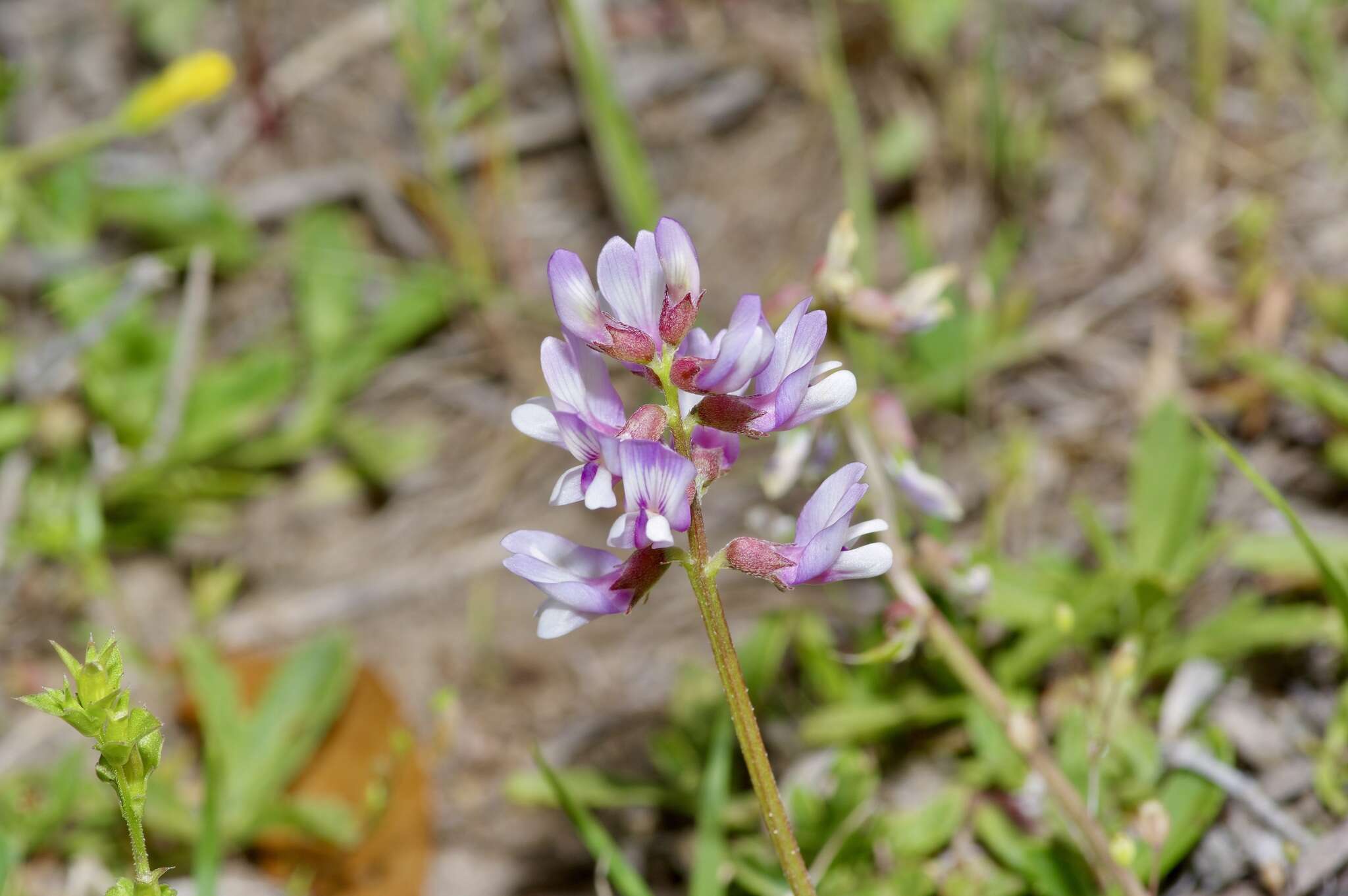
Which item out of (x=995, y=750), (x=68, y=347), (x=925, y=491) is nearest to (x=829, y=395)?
(x=925, y=491)

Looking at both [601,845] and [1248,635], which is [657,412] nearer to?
[601,845]

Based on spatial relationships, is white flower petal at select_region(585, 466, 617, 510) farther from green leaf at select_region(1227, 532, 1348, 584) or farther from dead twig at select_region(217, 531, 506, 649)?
dead twig at select_region(217, 531, 506, 649)

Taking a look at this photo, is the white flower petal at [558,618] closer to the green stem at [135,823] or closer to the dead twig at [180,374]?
the green stem at [135,823]

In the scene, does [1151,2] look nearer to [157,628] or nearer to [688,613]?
[688,613]

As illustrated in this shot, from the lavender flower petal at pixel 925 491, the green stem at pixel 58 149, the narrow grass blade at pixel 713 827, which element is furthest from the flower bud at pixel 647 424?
the green stem at pixel 58 149

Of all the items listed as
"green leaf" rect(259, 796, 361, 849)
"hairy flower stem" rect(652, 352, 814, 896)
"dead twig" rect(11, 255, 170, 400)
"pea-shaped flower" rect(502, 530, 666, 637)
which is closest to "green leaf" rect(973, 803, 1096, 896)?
"hairy flower stem" rect(652, 352, 814, 896)

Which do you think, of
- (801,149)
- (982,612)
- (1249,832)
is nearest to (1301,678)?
(1249,832)
